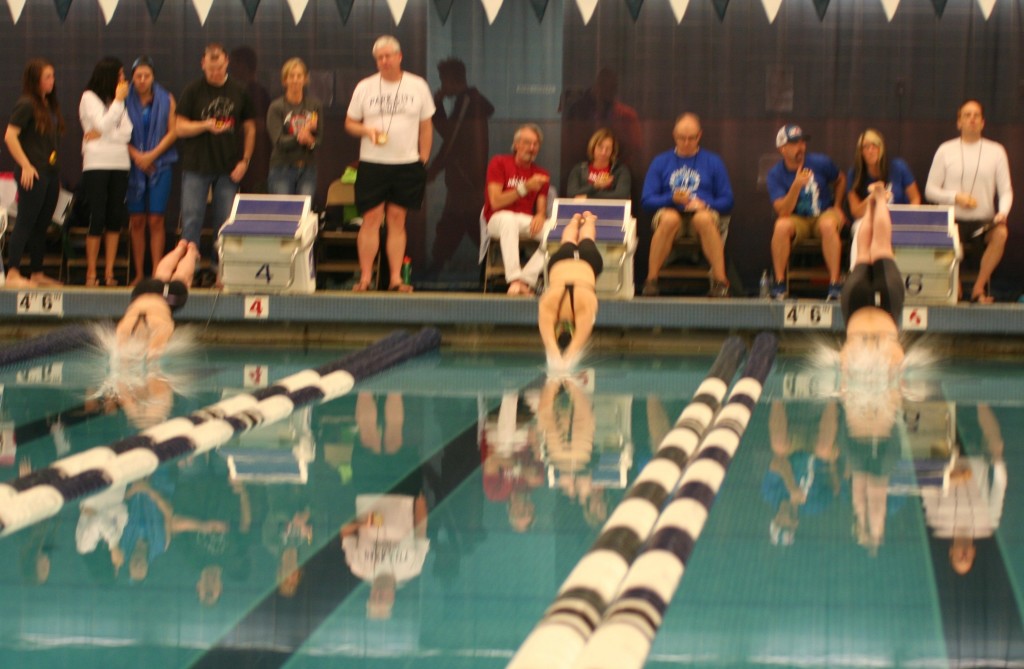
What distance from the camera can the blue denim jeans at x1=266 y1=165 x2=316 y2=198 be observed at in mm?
8016

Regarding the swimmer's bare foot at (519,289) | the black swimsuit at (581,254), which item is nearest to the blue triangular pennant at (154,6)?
the swimmer's bare foot at (519,289)

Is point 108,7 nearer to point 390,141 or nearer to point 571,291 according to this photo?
point 390,141

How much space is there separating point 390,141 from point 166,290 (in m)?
2.10

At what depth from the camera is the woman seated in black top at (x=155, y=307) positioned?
5.73 m

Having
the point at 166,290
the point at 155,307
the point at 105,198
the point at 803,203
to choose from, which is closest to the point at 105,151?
the point at 105,198

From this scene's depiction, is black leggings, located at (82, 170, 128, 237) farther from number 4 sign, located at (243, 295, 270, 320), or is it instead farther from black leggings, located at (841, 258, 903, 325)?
black leggings, located at (841, 258, 903, 325)

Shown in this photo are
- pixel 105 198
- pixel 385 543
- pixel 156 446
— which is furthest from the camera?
pixel 105 198

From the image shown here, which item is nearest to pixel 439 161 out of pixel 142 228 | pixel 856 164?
pixel 142 228

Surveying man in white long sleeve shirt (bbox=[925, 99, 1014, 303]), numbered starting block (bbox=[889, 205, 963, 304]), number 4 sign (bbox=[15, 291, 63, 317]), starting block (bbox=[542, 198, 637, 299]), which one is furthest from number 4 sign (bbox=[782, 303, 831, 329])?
number 4 sign (bbox=[15, 291, 63, 317])

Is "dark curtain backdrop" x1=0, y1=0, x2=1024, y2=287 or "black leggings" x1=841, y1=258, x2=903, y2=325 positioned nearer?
"black leggings" x1=841, y1=258, x2=903, y2=325

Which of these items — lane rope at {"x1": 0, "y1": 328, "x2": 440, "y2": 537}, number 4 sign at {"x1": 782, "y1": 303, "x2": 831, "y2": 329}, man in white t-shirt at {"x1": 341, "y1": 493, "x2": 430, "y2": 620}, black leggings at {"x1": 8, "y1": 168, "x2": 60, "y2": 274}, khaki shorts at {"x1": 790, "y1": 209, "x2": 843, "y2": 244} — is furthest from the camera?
khaki shorts at {"x1": 790, "y1": 209, "x2": 843, "y2": 244}

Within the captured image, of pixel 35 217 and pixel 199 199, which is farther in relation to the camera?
pixel 199 199

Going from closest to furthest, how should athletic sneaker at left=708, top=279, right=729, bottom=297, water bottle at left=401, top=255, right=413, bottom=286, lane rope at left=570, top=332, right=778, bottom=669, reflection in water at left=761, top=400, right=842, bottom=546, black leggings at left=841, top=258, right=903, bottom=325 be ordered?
lane rope at left=570, top=332, right=778, bottom=669
reflection in water at left=761, top=400, right=842, bottom=546
black leggings at left=841, top=258, right=903, bottom=325
athletic sneaker at left=708, top=279, right=729, bottom=297
water bottle at left=401, top=255, right=413, bottom=286

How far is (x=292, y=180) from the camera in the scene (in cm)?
804
